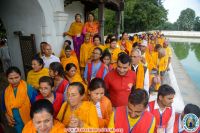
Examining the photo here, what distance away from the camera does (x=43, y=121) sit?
2.43 meters

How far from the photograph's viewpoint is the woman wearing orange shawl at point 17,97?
359 centimetres

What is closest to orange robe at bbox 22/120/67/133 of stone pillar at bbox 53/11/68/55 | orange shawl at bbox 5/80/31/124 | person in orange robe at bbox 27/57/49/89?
orange shawl at bbox 5/80/31/124

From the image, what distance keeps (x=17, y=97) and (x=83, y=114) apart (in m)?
1.24

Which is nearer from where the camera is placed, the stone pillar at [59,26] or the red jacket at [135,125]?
the red jacket at [135,125]

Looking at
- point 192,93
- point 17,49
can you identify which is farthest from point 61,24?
point 192,93

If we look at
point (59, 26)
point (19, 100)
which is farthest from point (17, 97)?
point (59, 26)

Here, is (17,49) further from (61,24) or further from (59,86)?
(59,86)

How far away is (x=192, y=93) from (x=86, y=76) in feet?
14.7

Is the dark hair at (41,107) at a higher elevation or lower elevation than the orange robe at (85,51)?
lower

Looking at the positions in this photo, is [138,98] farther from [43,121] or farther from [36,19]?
[36,19]

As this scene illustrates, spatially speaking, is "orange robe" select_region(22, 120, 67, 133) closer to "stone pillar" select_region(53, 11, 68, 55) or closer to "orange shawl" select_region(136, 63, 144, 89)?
"orange shawl" select_region(136, 63, 144, 89)

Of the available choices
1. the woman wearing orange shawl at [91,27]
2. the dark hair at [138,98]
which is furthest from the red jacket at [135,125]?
the woman wearing orange shawl at [91,27]

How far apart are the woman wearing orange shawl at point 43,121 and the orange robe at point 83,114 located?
33 cm

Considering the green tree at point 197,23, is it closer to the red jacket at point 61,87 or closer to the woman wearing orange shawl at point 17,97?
the red jacket at point 61,87
